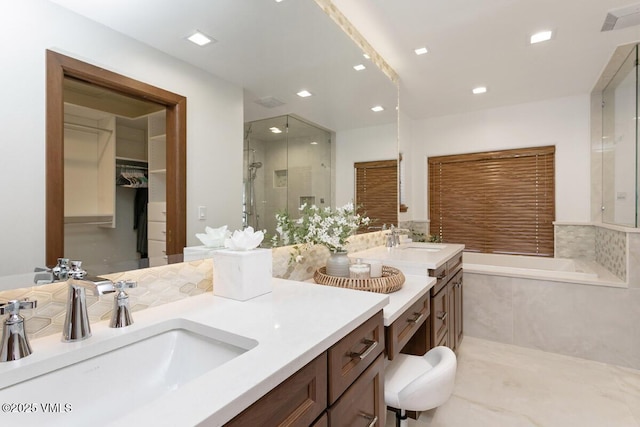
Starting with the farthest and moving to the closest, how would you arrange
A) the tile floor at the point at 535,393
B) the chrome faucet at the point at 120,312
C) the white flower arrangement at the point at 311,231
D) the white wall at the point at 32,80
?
the tile floor at the point at 535,393, the white flower arrangement at the point at 311,231, the chrome faucet at the point at 120,312, the white wall at the point at 32,80

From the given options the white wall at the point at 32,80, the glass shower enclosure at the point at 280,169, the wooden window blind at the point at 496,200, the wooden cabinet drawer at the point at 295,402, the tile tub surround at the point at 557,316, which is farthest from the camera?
the wooden window blind at the point at 496,200

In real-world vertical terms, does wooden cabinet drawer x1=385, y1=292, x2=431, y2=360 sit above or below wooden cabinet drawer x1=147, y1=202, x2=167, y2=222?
below

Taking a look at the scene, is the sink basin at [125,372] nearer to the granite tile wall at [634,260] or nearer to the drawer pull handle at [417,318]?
the drawer pull handle at [417,318]

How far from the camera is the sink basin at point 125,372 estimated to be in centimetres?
66

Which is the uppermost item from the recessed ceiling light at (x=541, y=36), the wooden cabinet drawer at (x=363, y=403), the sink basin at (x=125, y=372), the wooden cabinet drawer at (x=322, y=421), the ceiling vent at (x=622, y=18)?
the ceiling vent at (x=622, y=18)

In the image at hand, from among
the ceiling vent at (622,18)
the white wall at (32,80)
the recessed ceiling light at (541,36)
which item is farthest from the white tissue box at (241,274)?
the ceiling vent at (622,18)

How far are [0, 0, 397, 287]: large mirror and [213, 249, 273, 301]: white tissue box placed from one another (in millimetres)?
157

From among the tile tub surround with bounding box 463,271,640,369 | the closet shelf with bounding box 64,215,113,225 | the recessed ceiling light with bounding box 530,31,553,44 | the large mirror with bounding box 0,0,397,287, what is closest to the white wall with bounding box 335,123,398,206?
the large mirror with bounding box 0,0,397,287

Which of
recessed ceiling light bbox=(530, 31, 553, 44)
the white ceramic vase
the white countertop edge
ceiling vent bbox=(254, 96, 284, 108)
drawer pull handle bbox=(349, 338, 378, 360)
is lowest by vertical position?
drawer pull handle bbox=(349, 338, 378, 360)

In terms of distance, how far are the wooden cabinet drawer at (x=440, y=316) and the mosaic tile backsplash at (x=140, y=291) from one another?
35.0 inches

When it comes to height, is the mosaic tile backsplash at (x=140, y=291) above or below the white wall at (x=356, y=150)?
below

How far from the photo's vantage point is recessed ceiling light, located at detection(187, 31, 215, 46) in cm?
121

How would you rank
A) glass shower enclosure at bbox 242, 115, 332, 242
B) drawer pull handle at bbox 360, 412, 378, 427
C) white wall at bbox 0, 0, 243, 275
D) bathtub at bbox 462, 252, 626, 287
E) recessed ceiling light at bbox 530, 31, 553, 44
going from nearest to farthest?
white wall at bbox 0, 0, 243, 275
drawer pull handle at bbox 360, 412, 378, 427
glass shower enclosure at bbox 242, 115, 332, 242
recessed ceiling light at bbox 530, 31, 553, 44
bathtub at bbox 462, 252, 626, 287

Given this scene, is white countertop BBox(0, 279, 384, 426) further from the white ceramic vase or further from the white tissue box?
the white ceramic vase
